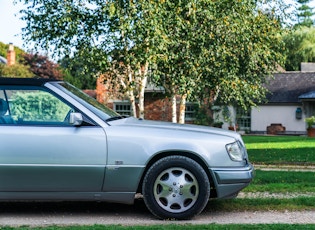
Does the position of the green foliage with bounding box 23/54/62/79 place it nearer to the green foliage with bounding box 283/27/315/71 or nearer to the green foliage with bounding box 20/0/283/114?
the green foliage with bounding box 283/27/315/71

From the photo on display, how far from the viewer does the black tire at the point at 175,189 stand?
694 cm

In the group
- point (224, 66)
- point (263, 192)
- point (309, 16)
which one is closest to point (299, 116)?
point (224, 66)

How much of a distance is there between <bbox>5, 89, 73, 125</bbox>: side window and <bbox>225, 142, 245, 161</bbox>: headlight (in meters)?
1.84

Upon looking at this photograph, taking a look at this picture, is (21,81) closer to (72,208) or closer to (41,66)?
(72,208)

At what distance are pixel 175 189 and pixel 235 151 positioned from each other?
0.82 meters

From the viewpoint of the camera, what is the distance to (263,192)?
8.89 meters

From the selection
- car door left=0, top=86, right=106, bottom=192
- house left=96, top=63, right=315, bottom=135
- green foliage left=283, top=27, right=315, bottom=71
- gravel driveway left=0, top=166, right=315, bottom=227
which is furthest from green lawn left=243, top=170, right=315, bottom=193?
green foliage left=283, top=27, right=315, bottom=71

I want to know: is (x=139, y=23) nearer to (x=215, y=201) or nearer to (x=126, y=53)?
(x=126, y=53)

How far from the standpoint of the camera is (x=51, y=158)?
22.7 feet

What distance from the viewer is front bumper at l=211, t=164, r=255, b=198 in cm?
702

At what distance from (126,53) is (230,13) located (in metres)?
4.42

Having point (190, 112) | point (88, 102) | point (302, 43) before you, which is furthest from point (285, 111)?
point (88, 102)

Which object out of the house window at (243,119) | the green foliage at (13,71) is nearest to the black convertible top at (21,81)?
the house window at (243,119)

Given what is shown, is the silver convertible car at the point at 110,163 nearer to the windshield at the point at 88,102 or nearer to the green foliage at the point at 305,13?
the windshield at the point at 88,102
